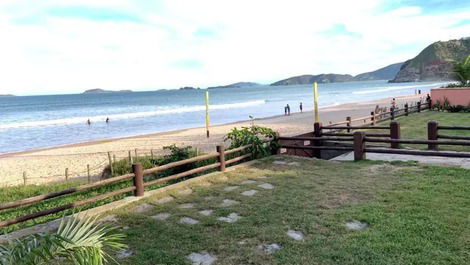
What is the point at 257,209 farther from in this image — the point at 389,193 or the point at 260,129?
the point at 260,129

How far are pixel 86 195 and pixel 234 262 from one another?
5.87 meters

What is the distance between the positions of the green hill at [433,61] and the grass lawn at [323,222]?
101808mm

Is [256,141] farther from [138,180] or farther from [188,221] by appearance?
[188,221]

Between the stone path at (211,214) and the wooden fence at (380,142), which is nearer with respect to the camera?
the stone path at (211,214)

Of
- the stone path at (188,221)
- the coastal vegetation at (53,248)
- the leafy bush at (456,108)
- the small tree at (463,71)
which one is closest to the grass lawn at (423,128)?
the leafy bush at (456,108)

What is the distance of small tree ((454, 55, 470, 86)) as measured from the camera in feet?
79.0

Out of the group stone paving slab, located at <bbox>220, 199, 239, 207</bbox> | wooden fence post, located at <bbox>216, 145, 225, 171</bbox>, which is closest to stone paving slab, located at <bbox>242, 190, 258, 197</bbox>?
stone paving slab, located at <bbox>220, 199, 239, 207</bbox>

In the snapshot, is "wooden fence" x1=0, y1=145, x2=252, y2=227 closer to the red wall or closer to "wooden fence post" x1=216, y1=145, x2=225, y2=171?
"wooden fence post" x1=216, y1=145, x2=225, y2=171

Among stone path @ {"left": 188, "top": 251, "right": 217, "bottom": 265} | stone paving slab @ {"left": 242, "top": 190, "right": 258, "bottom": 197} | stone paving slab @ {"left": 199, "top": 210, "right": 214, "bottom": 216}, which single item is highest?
stone paving slab @ {"left": 242, "top": 190, "right": 258, "bottom": 197}

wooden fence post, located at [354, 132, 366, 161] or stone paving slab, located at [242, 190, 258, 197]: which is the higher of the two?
wooden fence post, located at [354, 132, 366, 161]

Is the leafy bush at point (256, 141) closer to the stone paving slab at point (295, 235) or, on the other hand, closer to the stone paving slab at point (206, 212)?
the stone paving slab at point (206, 212)

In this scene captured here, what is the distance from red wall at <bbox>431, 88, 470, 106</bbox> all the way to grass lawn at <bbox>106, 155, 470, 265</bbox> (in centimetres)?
1582

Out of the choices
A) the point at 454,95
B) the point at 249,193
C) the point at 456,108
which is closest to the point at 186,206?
the point at 249,193

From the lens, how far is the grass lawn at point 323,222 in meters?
4.02
